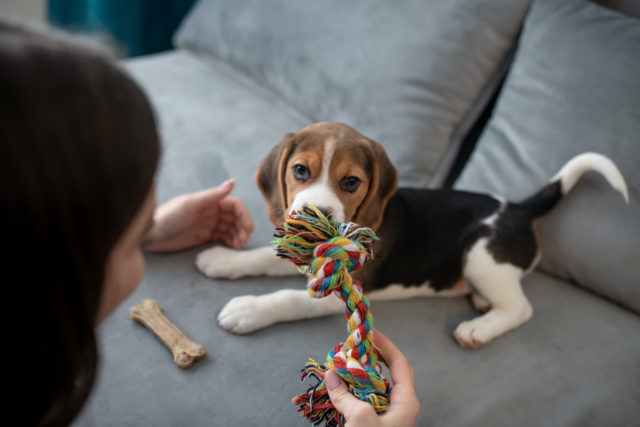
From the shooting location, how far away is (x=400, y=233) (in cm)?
180

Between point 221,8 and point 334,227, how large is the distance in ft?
6.89

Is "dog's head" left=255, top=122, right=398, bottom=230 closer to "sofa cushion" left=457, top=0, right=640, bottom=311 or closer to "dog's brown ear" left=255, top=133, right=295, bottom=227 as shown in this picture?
"dog's brown ear" left=255, top=133, right=295, bottom=227

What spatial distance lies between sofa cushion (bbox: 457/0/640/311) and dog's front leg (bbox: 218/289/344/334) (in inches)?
34.9

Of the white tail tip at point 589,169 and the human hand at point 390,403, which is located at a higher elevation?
the white tail tip at point 589,169

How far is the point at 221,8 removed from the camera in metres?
2.91

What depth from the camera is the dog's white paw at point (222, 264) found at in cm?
174

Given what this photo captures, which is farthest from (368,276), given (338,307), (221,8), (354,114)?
(221,8)

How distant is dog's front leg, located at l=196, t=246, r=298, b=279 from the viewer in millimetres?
1745

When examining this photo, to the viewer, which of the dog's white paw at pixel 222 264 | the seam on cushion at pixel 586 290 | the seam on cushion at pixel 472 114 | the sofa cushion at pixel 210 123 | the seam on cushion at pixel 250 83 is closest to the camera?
the dog's white paw at pixel 222 264

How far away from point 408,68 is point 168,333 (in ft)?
4.69

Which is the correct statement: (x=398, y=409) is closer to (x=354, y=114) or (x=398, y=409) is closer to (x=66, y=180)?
(x=66, y=180)

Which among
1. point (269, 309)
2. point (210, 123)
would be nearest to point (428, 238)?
point (269, 309)

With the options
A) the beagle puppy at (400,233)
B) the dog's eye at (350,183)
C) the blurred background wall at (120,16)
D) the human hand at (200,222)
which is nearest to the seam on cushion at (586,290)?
the beagle puppy at (400,233)

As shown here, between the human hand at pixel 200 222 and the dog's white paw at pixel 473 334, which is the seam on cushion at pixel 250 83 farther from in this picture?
the dog's white paw at pixel 473 334
